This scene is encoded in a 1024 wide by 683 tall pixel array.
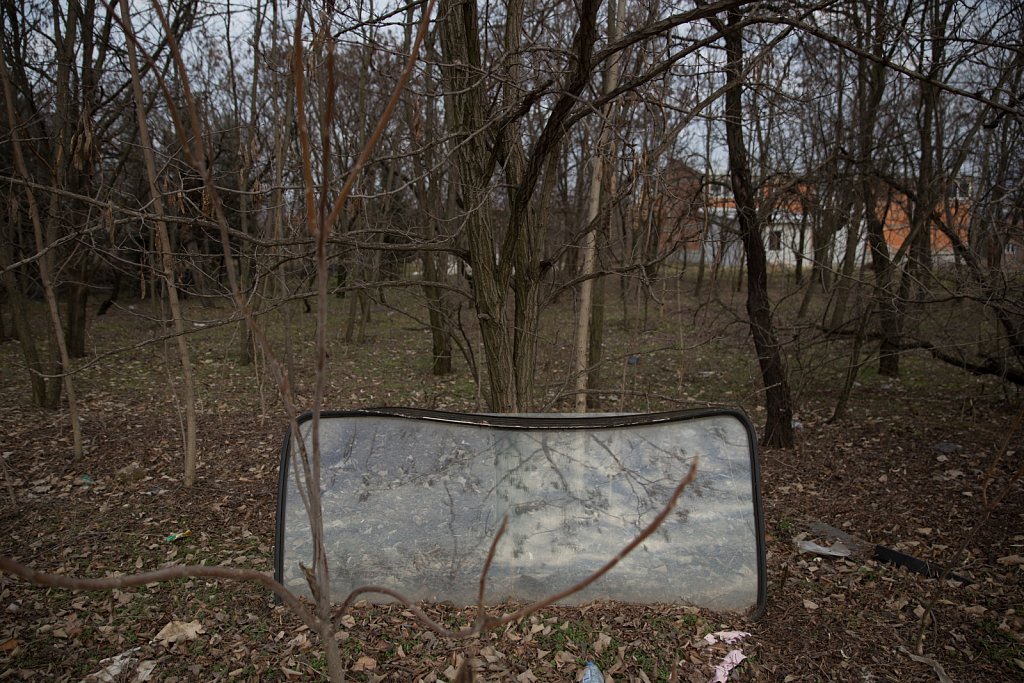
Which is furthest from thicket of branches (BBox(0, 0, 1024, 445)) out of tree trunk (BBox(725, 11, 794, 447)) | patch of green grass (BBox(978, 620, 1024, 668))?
patch of green grass (BBox(978, 620, 1024, 668))

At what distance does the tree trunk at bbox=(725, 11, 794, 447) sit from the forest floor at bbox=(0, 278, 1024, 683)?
374 mm

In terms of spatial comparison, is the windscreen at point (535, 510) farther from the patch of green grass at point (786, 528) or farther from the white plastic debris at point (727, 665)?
the patch of green grass at point (786, 528)

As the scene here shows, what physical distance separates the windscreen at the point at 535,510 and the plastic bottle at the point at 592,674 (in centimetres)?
53

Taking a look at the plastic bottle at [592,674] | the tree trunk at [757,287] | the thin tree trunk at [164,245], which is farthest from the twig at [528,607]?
the tree trunk at [757,287]

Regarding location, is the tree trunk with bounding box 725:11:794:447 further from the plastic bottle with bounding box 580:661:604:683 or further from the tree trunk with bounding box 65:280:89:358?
the tree trunk with bounding box 65:280:89:358

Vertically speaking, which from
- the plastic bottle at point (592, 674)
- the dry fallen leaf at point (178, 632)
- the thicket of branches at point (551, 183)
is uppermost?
the thicket of branches at point (551, 183)

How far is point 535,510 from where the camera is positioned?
365 centimetres

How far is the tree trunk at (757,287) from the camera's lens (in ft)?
21.0

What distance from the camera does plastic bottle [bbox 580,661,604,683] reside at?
302 centimetres

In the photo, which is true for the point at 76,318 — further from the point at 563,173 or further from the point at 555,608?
the point at 555,608

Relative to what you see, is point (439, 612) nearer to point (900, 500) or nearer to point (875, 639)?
point (875, 639)

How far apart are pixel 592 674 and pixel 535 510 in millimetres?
898

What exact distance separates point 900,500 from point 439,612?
13.3ft

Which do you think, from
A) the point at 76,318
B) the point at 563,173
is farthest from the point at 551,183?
the point at 76,318
